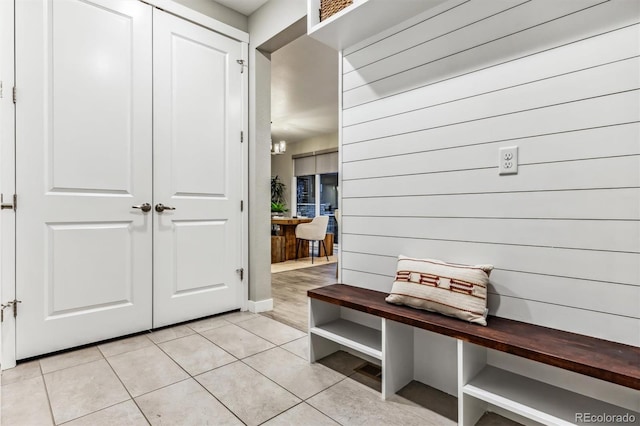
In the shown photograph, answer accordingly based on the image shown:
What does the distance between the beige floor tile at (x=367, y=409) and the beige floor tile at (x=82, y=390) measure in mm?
959

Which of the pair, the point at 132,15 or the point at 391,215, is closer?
the point at 391,215

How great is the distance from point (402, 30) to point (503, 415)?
1939 millimetres

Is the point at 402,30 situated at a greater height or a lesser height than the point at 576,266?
greater

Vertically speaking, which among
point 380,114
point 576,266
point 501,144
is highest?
point 380,114

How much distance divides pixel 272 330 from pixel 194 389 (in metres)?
0.86

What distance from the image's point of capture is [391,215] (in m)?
1.88

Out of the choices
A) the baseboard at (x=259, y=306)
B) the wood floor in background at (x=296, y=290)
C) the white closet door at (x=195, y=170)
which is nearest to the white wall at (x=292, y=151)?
the wood floor in background at (x=296, y=290)

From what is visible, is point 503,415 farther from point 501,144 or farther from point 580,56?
point 580,56

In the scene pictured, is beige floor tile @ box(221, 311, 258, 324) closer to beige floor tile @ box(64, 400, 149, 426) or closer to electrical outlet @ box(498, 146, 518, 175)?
beige floor tile @ box(64, 400, 149, 426)

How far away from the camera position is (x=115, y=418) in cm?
140

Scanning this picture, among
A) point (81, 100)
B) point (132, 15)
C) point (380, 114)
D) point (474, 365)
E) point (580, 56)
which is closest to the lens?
point (580, 56)

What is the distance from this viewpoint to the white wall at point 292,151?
736cm

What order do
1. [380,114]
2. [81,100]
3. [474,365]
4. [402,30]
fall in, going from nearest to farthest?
[474,365], [402,30], [380,114], [81,100]

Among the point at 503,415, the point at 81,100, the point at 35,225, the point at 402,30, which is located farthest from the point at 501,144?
the point at 35,225
